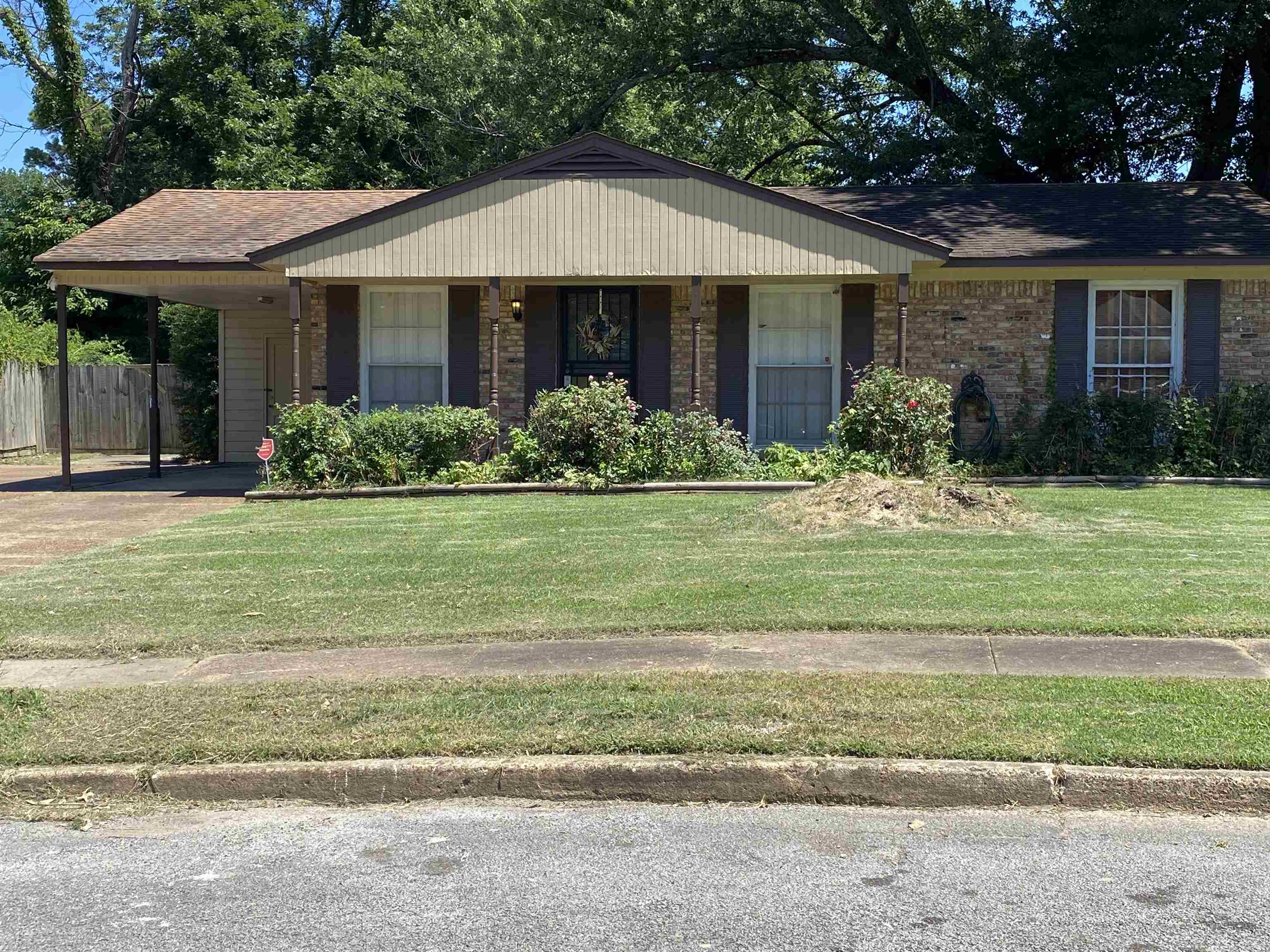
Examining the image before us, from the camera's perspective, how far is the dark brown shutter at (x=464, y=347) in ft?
56.9

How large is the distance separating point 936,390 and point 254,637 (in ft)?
31.8

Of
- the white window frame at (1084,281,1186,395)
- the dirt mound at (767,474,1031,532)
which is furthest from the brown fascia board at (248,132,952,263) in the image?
the dirt mound at (767,474,1031,532)

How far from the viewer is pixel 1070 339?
54.4 feet

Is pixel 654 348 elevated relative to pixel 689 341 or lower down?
lower down

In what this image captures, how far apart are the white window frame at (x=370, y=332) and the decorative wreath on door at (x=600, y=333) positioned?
1.94m

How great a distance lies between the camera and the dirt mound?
11.2m

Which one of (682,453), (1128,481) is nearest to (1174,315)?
(1128,481)

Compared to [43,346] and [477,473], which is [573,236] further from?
[43,346]

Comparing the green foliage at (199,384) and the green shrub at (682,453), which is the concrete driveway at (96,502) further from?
the green shrub at (682,453)

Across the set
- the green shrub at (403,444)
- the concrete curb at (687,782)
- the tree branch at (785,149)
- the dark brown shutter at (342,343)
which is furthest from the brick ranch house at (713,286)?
the tree branch at (785,149)

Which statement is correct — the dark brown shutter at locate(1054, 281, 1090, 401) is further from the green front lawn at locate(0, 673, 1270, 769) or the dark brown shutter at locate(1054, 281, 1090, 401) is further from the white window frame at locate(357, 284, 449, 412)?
the green front lawn at locate(0, 673, 1270, 769)

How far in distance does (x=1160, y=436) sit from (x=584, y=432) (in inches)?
287

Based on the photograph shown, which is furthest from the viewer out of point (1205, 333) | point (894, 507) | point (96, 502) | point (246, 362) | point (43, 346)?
point (43, 346)

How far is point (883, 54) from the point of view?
82.9 feet
